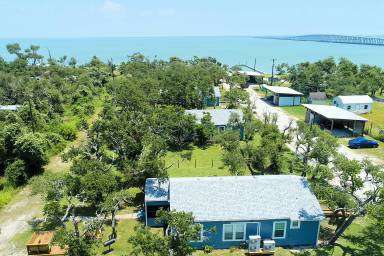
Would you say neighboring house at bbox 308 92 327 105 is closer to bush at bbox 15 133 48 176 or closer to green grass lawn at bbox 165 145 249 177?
green grass lawn at bbox 165 145 249 177

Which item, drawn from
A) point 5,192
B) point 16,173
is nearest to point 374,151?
point 16,173

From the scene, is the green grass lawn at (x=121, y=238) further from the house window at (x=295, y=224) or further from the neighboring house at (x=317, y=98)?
the neighboring house at (x=317, y=98)

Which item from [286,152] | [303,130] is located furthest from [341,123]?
[303,130]

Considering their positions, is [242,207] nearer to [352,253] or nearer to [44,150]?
[352,253]

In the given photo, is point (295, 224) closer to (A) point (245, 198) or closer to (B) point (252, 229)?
(B) point (252, 229)

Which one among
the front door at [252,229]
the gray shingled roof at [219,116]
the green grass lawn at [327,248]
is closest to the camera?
the green grass lawn at [327,248]

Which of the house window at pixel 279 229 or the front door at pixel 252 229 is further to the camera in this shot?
the house window at pixel 279 229

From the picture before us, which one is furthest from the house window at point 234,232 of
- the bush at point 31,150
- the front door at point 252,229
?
the bush at point 31,150
